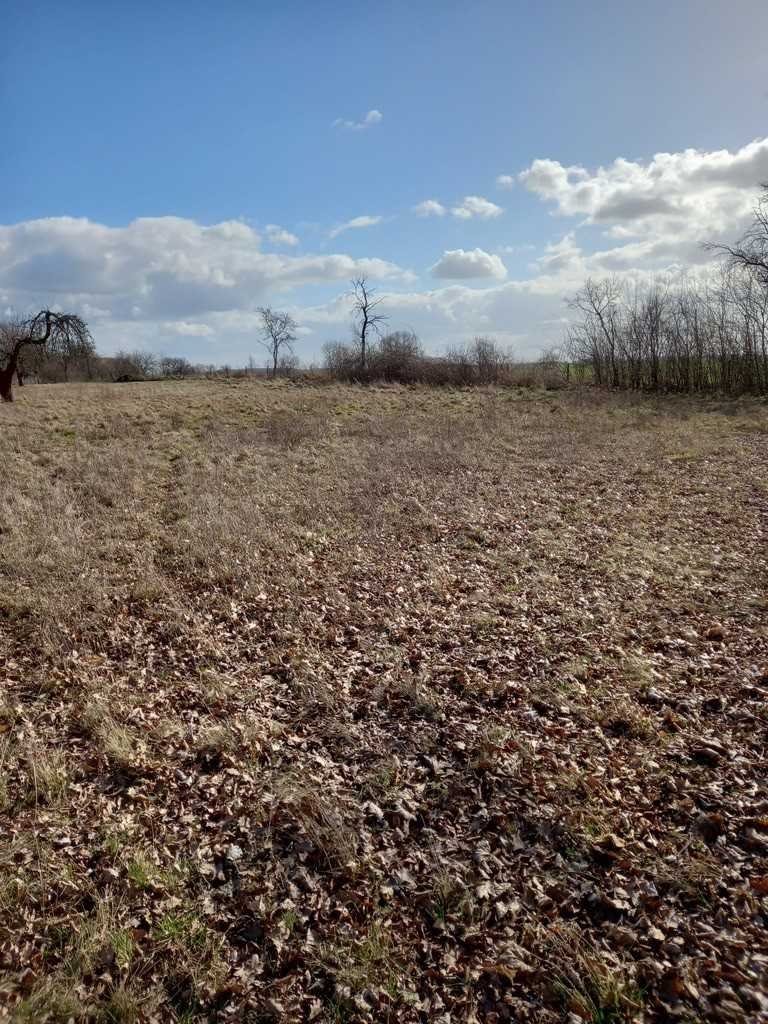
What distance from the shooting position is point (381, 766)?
195 inches

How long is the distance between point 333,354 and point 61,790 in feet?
165

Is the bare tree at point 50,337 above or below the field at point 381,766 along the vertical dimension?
above

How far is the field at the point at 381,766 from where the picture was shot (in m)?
3.25

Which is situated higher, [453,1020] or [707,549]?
[707,549]

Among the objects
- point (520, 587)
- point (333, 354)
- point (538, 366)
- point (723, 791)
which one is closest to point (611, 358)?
point (538, 366)

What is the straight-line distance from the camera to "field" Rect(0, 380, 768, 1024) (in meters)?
3.25

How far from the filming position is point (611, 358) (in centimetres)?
4250

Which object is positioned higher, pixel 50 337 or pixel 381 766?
pixel 50 337

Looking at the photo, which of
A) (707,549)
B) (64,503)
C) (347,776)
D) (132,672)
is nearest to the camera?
(347,776)

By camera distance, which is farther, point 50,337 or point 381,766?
point 50,337

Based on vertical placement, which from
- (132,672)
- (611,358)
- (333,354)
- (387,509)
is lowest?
(132,672)

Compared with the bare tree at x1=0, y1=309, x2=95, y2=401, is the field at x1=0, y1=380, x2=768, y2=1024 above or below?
below

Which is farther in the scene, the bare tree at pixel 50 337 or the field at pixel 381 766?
the bare tree at pixel 50 337

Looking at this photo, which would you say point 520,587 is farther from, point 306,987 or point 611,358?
point 611,358
